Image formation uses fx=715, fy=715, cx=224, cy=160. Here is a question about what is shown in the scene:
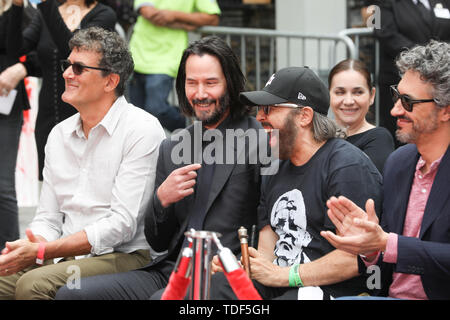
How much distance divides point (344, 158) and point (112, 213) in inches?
50.3

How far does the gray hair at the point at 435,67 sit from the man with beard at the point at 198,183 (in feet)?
3.22

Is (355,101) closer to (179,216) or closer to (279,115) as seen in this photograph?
(279,115)

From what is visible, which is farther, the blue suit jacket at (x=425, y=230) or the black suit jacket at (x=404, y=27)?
the black suit jacket at (x=404, y=27)

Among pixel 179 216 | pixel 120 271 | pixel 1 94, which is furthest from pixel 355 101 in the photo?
pixel 1 94

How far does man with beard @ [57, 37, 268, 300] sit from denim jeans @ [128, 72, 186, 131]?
198 cm

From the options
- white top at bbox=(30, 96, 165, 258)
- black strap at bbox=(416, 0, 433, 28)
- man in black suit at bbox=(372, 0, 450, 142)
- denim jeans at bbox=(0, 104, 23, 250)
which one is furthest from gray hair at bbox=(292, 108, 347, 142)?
denim jeans at bbox=(0, 104, 23, 250)

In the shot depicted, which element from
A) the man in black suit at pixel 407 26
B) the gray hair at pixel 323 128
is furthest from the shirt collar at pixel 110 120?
the man in black suit at pixel 407 26

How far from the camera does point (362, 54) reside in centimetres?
772

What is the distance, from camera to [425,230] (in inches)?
116

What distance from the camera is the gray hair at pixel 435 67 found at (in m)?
3.02

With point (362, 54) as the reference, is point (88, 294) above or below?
below

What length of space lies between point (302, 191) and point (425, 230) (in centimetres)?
60

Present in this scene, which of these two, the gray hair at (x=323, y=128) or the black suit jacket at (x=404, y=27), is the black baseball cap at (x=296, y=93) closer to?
the gray hair at (x=323, y=128)

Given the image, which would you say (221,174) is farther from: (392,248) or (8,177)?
(8,177)
